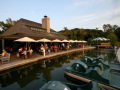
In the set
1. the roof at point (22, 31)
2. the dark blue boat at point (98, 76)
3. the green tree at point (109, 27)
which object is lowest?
the dark blue boat at point (98, 76)

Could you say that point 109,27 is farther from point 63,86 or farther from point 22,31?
point 63,86

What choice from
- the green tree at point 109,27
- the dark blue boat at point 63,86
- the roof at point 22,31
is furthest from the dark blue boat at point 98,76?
the green tree at point 109,27

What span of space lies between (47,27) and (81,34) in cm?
2827

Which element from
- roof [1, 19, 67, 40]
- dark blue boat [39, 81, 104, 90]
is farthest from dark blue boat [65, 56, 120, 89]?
roof [1, 19, 67, 40]

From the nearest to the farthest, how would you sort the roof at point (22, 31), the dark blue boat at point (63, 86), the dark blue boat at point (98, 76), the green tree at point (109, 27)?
the dark blue boat at point (63, 86) < the dark blue boat at point (98, 76) < the roof at point (22, 31) < the green tree at point (109, 27)

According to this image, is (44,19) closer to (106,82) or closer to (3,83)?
(3,83)

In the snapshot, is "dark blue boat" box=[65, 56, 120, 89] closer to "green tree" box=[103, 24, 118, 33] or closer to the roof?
the roof

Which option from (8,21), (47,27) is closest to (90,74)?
(47,27)

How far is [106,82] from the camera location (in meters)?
3.94

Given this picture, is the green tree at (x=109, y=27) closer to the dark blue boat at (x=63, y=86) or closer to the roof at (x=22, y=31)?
the roof at (x=22, y=31)

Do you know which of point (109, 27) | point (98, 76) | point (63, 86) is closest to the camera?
point (63, 86)

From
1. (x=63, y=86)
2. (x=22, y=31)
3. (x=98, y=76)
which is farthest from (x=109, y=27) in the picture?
(x=63, y=86)

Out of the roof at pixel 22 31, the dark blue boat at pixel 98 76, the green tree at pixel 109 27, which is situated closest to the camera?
the dark blue boat at pixel 98 76

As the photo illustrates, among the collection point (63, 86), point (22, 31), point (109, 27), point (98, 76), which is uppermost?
point (109, 27)
